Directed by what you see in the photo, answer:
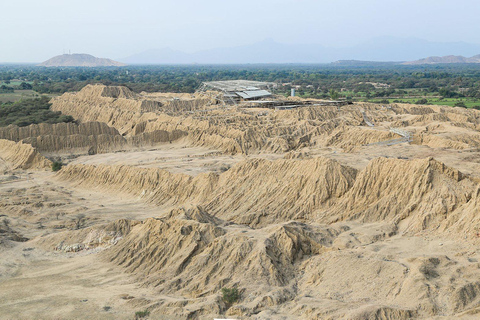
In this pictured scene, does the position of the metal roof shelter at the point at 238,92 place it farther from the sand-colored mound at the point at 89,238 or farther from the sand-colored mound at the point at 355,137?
the sand-colored mound at the point at 89,238

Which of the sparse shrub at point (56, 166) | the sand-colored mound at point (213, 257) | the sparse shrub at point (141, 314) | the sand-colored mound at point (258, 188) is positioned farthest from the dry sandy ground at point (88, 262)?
the sparse shrub at point (56, 166)

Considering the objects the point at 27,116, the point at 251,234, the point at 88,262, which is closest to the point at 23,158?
the point at 27,116

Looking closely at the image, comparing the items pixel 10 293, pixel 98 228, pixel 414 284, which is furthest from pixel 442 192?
pixel 10 293

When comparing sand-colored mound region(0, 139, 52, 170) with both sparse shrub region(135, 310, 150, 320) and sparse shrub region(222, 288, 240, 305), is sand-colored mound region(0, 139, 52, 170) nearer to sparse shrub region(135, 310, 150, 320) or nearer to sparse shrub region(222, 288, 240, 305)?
sparse shrub region(135, 310, 150, 320)

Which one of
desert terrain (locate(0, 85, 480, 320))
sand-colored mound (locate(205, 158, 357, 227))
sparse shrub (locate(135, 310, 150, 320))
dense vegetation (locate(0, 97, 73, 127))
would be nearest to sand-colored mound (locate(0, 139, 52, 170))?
desert terrain (locate(0, 85, 480, 320))

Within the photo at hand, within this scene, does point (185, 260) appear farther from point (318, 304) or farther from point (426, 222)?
point (426, 222)

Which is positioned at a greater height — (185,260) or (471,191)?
(471,191)
